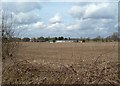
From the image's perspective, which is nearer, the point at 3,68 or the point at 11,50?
the point at 3,68

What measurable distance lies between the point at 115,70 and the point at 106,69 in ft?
1.18

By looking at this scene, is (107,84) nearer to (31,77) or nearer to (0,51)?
(31,77)

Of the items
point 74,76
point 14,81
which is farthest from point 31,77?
point 74,76

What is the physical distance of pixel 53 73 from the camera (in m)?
12.2

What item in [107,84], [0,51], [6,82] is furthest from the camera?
[0,51]

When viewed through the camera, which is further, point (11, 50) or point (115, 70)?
point (11, 50)

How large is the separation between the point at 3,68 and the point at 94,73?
3673 millimetres

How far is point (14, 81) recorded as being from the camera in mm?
11641

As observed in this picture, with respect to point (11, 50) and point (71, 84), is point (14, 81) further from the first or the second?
point (11, 50)

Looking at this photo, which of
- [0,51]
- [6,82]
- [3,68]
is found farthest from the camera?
[0,51]

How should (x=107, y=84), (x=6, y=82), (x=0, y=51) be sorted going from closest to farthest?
(x=107, y=84) → (x=6, y=82) → (x=0, y=51)

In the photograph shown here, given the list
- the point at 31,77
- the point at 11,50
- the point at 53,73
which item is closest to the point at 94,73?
the point at 53,73

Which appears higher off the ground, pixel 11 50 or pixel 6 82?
pixel 11 50

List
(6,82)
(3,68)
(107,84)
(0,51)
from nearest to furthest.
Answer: (107,84) → (6,82) → (3,68) → (0,51)
